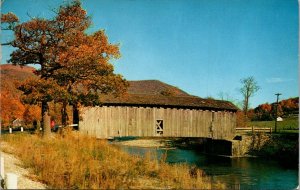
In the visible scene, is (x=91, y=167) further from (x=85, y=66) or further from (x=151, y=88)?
(x=151, y=88)

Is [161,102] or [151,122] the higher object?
[161,102]

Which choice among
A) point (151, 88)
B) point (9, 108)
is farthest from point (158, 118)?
point (151, 88)

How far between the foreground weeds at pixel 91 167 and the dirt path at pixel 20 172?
26 centimetres

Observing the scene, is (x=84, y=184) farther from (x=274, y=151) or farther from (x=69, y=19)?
(x=274, y=151)

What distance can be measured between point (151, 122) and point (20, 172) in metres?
18.1

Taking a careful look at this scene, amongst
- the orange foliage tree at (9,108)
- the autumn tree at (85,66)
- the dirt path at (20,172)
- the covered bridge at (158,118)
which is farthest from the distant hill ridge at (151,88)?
the dirt path at (20,172)

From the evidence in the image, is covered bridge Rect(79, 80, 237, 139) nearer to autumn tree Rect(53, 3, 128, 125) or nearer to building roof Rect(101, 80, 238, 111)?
building roof Rect(101, 80, 238, 111)

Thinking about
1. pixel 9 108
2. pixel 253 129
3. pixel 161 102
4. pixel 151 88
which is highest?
pixel 151 88

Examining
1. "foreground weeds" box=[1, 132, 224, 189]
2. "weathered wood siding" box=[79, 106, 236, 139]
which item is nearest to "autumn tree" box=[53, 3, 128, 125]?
"foreground weeds" box=[1, 132, 224, 189]

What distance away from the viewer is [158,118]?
2856 centimetres

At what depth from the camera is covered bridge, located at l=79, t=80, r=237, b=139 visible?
26.9 metres

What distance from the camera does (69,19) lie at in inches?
691

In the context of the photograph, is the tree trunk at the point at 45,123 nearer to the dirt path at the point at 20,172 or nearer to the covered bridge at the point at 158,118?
the dirt path at the point at 20,172

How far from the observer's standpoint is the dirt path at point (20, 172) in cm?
925
